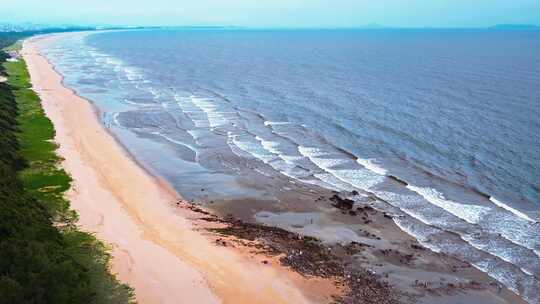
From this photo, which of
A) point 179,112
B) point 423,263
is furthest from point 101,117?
point 423,263

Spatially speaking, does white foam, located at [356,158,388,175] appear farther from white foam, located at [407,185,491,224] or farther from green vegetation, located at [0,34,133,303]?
green vegetation, located at [0,34,133,303]

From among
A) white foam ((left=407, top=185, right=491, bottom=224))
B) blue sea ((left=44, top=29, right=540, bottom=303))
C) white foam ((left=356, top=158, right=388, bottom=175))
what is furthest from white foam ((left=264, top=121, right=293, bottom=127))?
white foam ((left=407, top=185, right=491, bottom=224))

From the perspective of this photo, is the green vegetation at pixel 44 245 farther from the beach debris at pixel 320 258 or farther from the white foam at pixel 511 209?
the white foam at pixel 511 209

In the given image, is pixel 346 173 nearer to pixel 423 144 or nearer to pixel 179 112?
pixel 423 144

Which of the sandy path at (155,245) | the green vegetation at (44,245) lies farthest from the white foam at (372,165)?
the green vegetation at (44,245)

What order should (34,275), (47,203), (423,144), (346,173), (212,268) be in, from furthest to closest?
(423,144), (346,173), (47,203), (212,268), (34,275)

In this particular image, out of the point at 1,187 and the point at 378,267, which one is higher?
the point at 1,187

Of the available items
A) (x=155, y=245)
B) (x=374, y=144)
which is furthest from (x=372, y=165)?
(x=155, y=245)
